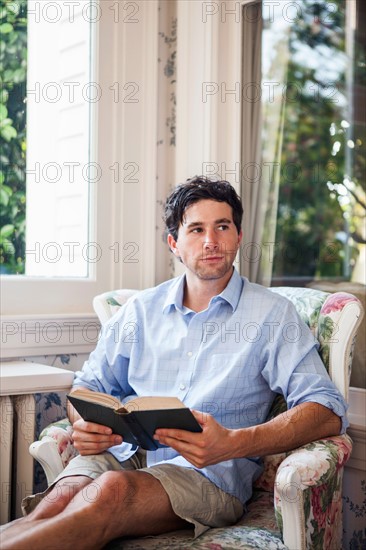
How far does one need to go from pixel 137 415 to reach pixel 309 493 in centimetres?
42

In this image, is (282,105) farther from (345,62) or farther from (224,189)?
(345,62)

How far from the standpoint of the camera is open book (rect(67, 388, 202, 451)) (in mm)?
1428

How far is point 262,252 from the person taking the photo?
2.60 meters

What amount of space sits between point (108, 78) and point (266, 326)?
4.19 feet

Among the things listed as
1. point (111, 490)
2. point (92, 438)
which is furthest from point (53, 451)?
point (111, 490)

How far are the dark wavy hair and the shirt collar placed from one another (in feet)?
0.50

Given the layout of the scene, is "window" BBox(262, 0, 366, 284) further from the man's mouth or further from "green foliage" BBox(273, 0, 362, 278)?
the man's mouth

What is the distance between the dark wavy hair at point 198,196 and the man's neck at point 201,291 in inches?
6.4

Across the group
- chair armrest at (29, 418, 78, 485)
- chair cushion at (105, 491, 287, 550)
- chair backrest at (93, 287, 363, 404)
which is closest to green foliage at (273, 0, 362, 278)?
chair backrest at (93, 287, 363, 404)

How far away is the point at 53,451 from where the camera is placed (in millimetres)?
1772

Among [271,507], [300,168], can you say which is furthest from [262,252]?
[300,168]

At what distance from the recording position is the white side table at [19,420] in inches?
76.4

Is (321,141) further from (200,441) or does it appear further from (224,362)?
(200,441)

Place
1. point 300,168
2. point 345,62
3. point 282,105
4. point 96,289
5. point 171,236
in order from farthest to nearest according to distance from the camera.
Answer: point 300,168, point 345,62, point 282,105, point 96,289, point 171,236
